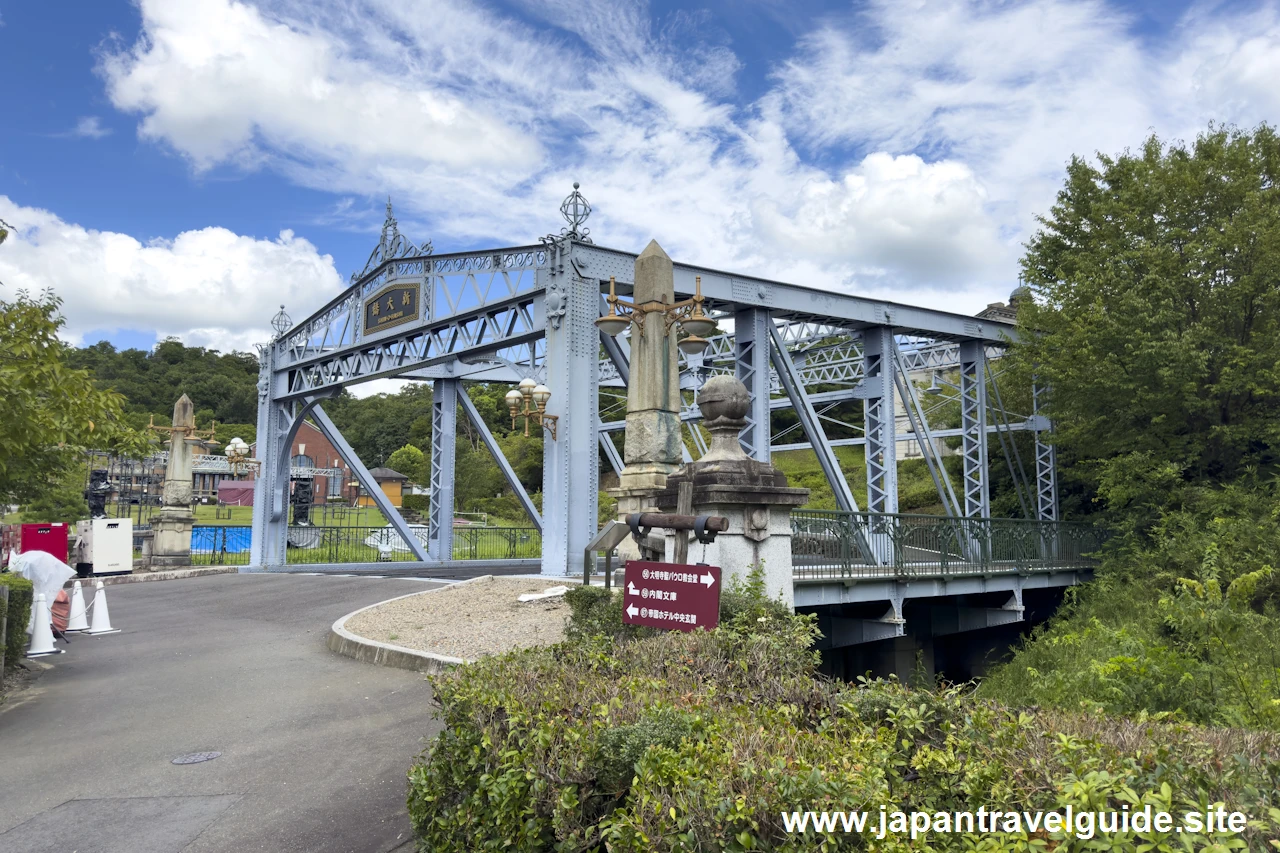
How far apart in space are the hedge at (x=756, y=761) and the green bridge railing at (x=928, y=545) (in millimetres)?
6934

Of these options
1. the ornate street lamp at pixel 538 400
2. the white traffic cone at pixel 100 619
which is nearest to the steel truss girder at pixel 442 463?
the ornate street lamp at pixel 538 400

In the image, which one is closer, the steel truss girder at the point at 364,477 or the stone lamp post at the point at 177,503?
the steel truss girder at the point at 364,477

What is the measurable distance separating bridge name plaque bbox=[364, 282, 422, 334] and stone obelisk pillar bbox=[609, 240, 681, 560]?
34.4ft

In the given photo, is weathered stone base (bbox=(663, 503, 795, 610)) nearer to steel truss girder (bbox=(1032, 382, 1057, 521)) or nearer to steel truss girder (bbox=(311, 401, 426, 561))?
steel truss girder (bbox=(1032, 382, 1057, 521))

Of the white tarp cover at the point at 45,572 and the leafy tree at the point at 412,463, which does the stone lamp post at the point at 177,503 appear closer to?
the white tarp cover at the point at 45,572

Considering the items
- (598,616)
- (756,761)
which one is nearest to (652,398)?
(598,616)

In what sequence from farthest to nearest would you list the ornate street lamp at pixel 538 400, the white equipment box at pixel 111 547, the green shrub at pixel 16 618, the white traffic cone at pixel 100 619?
the white equipment box at pixel 111 547
the ornate street lamp at pixel 538 400
the white traffic cone at pixel 100 619
the green shrub at pixel 16 618

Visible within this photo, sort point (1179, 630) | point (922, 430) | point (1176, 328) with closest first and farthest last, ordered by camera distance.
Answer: point (1179, 630) → point (1176, 328) → point (922, 430)

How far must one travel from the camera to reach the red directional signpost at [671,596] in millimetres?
5402

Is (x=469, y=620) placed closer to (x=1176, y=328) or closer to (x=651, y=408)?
(x=651, y=408)

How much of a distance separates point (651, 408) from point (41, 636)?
8.39 meters

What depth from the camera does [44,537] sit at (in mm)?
19859

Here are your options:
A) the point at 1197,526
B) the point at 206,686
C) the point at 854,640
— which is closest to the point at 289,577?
the point at 206,686

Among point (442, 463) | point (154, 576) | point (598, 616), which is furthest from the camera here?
point (442, 463)
